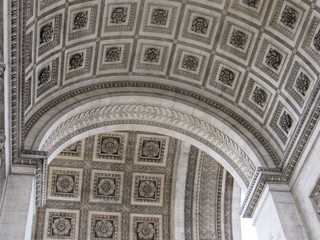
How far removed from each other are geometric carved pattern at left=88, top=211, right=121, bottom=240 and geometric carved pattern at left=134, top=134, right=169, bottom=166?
2253mm

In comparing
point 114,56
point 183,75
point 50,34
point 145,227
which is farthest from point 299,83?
point 145,227

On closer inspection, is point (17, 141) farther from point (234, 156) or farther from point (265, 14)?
point (265, 14)

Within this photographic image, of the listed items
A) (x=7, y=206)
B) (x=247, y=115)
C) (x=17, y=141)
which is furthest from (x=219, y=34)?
(x=7, y=206)

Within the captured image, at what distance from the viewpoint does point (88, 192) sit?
19.3 metres

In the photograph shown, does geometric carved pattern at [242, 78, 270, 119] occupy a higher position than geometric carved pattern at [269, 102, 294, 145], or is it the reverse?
geometric carved pattern at [242, 78, 270, 119]

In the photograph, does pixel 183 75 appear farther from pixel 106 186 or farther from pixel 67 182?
pixel 67 182

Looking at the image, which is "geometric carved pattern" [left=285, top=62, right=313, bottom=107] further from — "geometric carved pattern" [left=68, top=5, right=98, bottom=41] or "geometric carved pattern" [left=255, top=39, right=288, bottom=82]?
"geometric carved pattern" [left=68, top=5, right=98, bottom=41]

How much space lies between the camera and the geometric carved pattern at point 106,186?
19375 millimetres

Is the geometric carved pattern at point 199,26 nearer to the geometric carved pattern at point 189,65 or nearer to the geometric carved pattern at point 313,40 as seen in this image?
the geometric carved pattern at point 189,65

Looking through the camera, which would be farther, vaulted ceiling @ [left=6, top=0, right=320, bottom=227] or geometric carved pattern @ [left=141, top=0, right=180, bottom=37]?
geometric carved pattern @ [left=141, top=0, right=180, bottom=37]

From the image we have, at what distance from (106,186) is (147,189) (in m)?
1.57

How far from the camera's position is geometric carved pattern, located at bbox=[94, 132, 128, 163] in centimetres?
1922

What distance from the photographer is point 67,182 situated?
19.4 meters

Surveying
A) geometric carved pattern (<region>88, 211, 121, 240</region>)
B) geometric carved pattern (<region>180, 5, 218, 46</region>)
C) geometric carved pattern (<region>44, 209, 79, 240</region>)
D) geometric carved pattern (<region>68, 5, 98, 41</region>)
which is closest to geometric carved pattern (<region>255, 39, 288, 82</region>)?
geometric carved pattern (<region>180, 5, 218, 46</region>)
